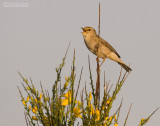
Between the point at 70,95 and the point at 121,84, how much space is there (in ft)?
2.35

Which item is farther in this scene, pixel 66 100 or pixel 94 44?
pixel 94 44

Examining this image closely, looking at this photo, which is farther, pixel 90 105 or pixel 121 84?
pixel 121 84

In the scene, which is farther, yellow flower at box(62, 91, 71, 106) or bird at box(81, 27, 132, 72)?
bird at box(81, 27, 132, 72)

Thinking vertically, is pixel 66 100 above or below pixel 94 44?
below

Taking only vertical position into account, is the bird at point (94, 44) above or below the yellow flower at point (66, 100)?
above

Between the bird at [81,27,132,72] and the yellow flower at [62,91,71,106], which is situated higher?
the bird at [81,27,132,72]

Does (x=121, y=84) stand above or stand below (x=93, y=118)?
above

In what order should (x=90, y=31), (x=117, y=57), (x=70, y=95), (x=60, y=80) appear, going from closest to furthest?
1. (x=70, y=95)
2. (x=60, y=80)
3. (x=90, y=31)
4. (x=117, y=57)

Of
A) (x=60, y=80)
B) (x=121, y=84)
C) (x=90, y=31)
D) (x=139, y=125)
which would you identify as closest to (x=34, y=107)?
(x=60, y=80)

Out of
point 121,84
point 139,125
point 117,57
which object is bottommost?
point 139,125

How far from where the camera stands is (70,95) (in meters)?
2.92

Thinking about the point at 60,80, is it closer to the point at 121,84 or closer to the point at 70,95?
the point at 70,95

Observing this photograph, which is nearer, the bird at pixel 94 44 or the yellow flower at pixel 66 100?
the yellow flower at pixel 66 100

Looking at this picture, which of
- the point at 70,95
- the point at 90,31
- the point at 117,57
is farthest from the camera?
the point at 117,57
